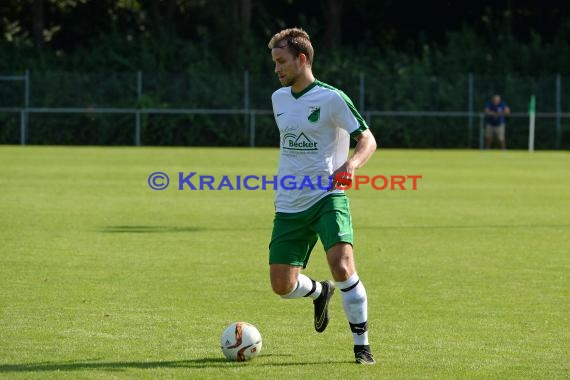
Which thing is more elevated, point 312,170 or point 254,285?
point 312,170

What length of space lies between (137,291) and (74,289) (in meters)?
0.56

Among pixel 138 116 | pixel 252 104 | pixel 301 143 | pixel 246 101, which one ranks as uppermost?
pixel 246 101

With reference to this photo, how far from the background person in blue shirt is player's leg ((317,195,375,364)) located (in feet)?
111

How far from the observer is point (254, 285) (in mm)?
11086

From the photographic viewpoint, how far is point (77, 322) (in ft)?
29.5

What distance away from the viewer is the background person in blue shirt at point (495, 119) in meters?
40.9

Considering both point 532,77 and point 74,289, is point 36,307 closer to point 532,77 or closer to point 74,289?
point 74,289

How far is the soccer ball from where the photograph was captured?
7.59 meters

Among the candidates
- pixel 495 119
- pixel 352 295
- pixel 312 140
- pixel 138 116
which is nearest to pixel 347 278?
pixel 352 295

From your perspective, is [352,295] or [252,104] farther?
[252,104]

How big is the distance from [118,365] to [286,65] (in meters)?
2.14

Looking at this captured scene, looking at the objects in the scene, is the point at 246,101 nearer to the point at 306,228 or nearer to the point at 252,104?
the point at 252,104

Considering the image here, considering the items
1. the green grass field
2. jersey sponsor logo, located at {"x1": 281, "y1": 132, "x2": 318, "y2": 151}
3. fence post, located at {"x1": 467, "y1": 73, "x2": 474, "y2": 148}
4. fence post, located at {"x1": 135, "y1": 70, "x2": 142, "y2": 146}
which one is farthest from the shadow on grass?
fence post, located at {"x1": 467, "y1": 73, "x2": 474, "y2": 148}

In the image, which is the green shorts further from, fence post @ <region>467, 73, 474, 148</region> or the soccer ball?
fence post @ <region>467, 73, 474, 148</region>
